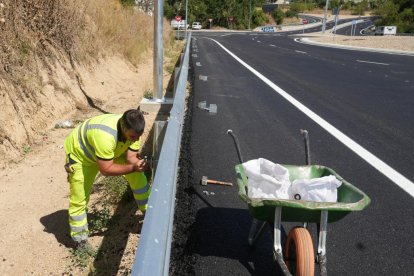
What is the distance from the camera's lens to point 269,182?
11.0ft

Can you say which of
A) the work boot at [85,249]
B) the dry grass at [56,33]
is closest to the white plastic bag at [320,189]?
the work boot at [85,249]

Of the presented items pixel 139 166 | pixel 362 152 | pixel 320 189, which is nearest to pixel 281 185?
pixel 320 189

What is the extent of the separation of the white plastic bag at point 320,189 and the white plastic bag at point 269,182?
0.52 feet

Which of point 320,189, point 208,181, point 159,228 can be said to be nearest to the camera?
point 159,228

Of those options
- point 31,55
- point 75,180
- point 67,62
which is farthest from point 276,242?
point 67,62

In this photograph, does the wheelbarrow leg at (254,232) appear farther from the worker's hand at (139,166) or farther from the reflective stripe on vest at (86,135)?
the reflective stripe on vest at (86,135)

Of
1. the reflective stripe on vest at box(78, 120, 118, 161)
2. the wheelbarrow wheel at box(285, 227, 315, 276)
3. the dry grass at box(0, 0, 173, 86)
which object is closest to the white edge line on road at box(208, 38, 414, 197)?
the wheelbarrow wheel at box(285, 227, 315, 276)

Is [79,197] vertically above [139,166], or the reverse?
[139,166]

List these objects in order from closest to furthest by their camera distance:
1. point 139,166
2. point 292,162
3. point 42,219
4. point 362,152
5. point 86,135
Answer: point 86,135 < point 139,166 < point 42,219 < point 292,162 < point 362,152

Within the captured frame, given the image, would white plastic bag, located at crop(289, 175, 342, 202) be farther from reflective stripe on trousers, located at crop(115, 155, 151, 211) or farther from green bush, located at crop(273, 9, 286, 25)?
green bush, located at crop(273, 9, 286, 25)

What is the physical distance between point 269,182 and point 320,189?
1.33ft

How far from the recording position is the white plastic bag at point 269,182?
3357 millimetres

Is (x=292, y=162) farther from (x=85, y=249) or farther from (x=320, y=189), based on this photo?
(x=85, y=249)

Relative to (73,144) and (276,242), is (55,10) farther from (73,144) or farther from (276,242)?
(276,242)
